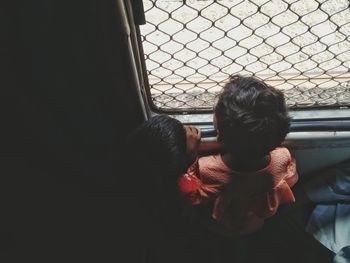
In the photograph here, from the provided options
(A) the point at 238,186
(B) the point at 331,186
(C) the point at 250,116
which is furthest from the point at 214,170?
(B) the point at 331,186

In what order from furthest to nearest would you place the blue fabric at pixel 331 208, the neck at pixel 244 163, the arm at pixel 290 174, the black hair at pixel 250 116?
the blue fabric at pixel 331 208 → the arm at pixel 290 174 → the neck at pixel 244 163 → the black hair at pixel 250 116

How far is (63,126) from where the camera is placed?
1020mm

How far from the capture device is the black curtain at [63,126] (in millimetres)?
776

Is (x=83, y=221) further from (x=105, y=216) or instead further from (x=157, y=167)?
(x=157, y=167)

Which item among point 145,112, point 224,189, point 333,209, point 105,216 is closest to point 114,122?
point 145,112

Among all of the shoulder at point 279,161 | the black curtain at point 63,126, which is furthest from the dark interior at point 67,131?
the shoulder at point 279,161

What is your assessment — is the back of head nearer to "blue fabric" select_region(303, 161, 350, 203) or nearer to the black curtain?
the black curtain

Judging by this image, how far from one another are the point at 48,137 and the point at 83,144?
8cm

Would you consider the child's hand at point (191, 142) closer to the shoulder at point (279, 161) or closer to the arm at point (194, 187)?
the arm at point (194, 187)

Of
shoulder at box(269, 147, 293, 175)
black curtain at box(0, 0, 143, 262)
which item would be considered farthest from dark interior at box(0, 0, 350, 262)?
shoulder at box(269, 147, 293, 175)

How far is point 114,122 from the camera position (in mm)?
1051

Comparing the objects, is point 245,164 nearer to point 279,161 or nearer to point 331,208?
point 279,161

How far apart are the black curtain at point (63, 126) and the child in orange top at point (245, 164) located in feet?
0.66

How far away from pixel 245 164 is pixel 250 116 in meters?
0.17
